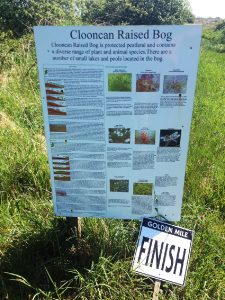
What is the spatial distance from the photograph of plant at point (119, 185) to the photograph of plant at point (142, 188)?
2.1 inches

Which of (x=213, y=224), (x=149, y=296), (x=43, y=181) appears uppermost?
(x=43, y=181)

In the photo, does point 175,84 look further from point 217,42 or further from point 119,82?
point 217,42

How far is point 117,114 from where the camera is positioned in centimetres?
195

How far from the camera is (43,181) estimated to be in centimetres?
304

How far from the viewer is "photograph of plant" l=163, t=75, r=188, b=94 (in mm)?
1851

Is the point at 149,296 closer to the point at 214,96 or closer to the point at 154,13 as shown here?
the point at 214,96

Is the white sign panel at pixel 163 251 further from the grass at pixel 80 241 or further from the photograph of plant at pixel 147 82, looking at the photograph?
the photograph of plant at pixel 147 82

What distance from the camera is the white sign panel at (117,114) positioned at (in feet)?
5.89

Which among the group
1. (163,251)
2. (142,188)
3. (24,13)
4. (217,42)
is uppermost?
(217,42)

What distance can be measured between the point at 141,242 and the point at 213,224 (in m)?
0.76

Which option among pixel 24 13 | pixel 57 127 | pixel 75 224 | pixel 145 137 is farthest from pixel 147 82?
pixel 24 13

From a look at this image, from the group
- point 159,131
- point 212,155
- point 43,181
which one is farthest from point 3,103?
point 159,131

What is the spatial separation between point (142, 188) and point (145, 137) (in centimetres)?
38

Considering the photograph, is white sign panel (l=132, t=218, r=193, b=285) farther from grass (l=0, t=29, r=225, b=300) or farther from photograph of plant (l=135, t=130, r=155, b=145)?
photograph of plant (l=135, t=130, r=155, b=145)
